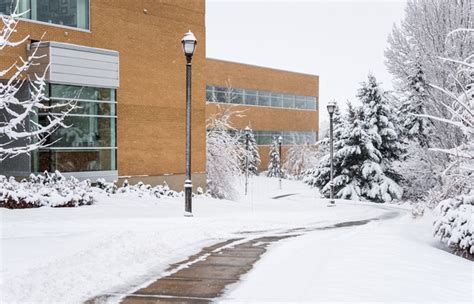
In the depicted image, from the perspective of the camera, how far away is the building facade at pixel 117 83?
19.7 meters

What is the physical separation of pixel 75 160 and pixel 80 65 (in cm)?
322

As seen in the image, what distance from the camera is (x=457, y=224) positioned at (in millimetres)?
12539

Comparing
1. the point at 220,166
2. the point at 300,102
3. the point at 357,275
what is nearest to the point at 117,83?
the point at 220,166

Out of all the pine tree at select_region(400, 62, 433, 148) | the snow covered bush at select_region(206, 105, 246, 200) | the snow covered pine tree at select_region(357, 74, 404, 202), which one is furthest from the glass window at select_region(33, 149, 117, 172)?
the snow covered pine tree at select_region(357, 74, 404, 202)

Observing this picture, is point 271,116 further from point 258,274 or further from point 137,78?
point 258,274

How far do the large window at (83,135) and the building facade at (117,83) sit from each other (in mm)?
34

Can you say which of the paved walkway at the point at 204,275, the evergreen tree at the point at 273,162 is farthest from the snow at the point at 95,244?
the evergreen tree at the point at 273,162

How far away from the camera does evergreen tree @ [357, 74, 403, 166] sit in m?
37.8

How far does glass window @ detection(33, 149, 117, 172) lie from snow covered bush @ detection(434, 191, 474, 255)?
12.0 m

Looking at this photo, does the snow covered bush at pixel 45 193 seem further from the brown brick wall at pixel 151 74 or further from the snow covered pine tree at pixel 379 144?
the snow covered pine tree at pixel 379 144

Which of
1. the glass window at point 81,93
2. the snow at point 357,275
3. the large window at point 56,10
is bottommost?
the snow at point 357,275

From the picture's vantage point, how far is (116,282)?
27.3 feet

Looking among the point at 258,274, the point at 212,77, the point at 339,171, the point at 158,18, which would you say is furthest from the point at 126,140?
the point at 212,77

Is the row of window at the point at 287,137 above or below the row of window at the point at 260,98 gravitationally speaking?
below
